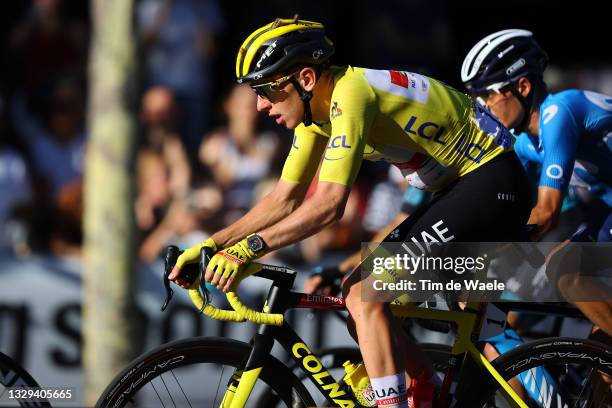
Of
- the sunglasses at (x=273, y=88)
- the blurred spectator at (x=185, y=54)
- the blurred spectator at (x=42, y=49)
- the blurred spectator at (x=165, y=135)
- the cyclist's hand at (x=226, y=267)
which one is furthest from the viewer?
the blurred spectator at (x=185, y=54)

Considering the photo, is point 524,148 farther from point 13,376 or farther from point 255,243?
point 13,376

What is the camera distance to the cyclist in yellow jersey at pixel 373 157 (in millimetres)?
4129

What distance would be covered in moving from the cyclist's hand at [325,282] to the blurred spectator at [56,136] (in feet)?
13.1

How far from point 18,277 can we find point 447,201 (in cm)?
442

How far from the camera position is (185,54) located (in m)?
9.09

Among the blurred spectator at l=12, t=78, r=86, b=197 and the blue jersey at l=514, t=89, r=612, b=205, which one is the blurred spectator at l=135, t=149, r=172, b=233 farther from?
the blue jersey at l=514, t=89, r=612, b=205

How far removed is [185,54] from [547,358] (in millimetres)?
5346

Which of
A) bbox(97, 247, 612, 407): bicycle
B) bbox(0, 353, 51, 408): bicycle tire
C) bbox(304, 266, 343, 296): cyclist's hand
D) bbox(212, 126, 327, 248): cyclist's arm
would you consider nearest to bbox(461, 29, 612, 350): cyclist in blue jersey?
bbox(97, 247, 612, 407): bicycle

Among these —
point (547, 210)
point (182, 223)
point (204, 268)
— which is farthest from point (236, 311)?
point (182, 223)

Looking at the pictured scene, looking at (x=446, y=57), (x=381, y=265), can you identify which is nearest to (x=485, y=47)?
(x=381, y=265)

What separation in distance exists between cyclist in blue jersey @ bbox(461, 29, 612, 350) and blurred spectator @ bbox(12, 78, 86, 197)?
418 cm

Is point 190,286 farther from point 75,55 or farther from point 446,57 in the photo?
point 446,57

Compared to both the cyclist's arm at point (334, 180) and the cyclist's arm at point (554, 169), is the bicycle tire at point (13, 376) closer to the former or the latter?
the cyclist's arm at point (334, 180)

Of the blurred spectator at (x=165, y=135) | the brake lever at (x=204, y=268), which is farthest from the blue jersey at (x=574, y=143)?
the blurred spectator at (x=165, y=135)
